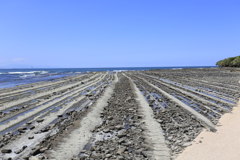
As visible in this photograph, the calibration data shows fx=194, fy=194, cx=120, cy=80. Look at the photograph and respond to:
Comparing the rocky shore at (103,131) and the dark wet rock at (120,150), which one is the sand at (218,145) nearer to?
the rocky shore at (103,131)

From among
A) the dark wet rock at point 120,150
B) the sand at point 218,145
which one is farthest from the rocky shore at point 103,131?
the sand at point 218,145

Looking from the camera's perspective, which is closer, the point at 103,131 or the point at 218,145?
the point at 218,145

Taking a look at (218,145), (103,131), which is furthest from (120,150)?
(218,145)

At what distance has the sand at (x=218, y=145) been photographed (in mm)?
5590

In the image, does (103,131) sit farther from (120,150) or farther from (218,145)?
(218,145)

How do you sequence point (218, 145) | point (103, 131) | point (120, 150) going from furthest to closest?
1. point (103, 131)
2. point (218, 145)
3. point (120, 150)

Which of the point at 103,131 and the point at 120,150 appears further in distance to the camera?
the point at 103,131

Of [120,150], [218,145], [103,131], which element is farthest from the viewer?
[103,131]

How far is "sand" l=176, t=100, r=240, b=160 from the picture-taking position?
18.3 ft

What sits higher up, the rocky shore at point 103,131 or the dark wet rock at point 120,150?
the dark wet rock at point 120,150

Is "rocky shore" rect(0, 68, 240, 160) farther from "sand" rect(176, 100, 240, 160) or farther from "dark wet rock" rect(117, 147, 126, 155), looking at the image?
"sand" rect(176, 100, 240, 160)

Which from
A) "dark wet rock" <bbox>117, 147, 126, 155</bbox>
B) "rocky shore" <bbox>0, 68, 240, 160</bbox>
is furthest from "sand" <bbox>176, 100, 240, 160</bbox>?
"dark wet rock" <bbox>117, 147, 126, 155</bbox>

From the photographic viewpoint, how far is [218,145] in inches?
248

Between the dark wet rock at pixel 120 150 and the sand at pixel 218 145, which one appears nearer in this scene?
the sand at pixel 218 145
